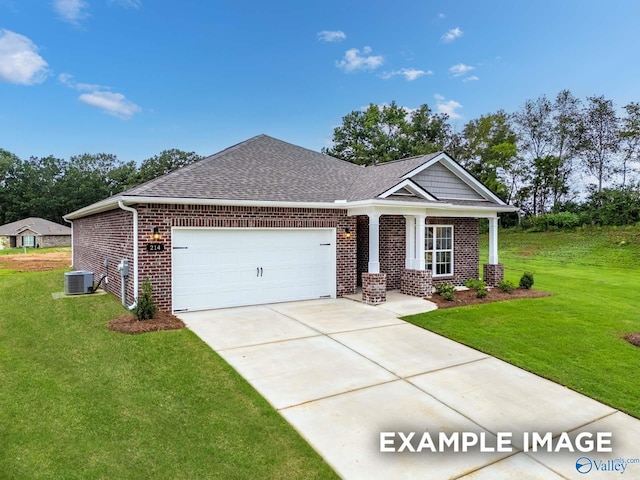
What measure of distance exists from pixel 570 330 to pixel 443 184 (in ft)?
21.2

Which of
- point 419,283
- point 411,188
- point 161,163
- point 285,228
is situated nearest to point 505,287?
point 419,283

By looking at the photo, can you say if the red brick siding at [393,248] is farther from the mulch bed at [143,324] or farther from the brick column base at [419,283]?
the mulch bed at [143,324]

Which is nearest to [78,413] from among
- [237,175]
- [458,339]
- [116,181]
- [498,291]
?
[458,339]

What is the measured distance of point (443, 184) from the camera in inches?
514

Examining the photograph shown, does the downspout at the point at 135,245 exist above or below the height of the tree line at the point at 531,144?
below

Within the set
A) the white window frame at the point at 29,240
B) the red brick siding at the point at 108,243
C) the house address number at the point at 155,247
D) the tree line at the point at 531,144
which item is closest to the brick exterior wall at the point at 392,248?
the house address number at the point at 155,247

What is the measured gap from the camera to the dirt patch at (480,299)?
10305 mm

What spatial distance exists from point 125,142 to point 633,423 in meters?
51.3

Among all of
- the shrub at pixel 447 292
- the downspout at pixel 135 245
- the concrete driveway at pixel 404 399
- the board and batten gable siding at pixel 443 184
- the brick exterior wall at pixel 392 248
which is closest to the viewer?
the concrete driveway at pixel 404 399

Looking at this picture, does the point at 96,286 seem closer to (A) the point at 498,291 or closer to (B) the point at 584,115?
(A) the point at 498,291

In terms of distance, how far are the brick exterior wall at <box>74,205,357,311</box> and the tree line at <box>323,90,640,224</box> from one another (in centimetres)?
2680

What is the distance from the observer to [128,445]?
12.1 feet

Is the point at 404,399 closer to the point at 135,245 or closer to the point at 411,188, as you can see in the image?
the point at 135,245

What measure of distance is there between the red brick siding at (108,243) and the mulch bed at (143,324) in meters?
1.18
